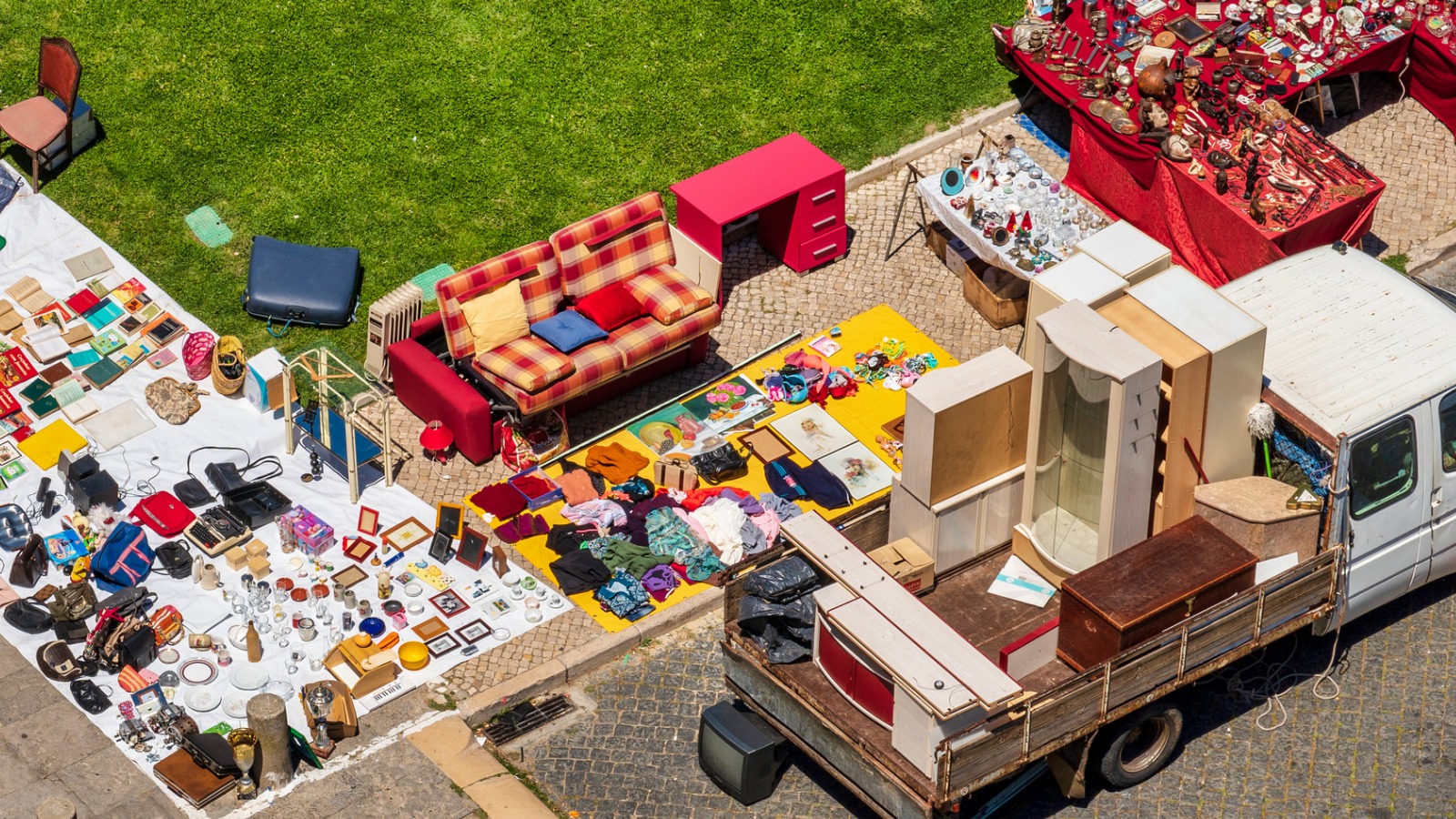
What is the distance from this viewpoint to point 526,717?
49.2ft

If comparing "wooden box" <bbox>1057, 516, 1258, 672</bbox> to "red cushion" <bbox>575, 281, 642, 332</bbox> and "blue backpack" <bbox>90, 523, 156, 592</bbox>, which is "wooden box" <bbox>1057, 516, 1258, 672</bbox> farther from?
"blue backpack" <bbox>90, 523, 156, 592</bbox>

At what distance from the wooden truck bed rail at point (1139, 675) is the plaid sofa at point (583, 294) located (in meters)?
5.82

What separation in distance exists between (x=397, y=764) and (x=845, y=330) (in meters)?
6.42

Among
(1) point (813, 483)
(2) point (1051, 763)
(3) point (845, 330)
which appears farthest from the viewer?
(3) point (845, 330)

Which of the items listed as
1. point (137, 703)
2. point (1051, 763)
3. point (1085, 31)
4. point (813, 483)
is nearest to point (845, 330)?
point (813, 483)

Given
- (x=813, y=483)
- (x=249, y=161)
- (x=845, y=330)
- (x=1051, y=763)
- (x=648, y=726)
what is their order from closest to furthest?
(x=1051, y=763) → (x=648, y=726) → (x=813, y=483) → (x=845, y=330) → (x=249, y=161)

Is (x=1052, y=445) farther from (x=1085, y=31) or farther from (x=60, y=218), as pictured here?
(x=60, y=218)

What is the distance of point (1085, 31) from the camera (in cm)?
2023

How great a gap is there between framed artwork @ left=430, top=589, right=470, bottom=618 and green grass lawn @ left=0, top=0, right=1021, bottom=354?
3.62m

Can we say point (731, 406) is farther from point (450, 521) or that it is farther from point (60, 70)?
point (60, 70)

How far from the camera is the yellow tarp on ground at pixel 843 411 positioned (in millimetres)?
16078

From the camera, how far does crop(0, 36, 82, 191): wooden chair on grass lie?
64.2 feet

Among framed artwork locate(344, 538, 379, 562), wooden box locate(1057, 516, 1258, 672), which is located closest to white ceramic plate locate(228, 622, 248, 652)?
framed artwork locate(344, 538, 379, 562)

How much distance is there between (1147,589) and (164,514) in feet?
27.2
